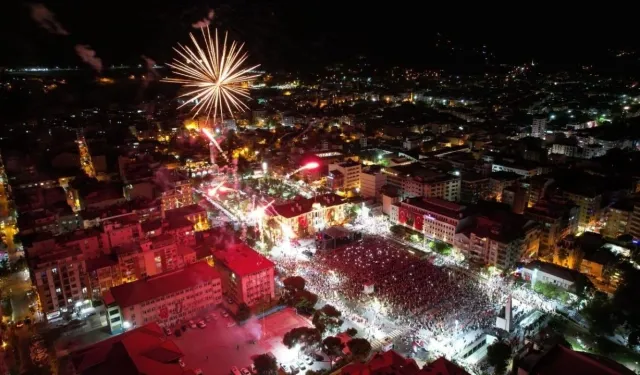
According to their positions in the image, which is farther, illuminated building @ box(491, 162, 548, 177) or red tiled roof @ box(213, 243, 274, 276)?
illuminated building @ box(491, 162, 548, 177)

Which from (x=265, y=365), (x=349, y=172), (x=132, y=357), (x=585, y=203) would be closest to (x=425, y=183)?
(x=349, y=172)

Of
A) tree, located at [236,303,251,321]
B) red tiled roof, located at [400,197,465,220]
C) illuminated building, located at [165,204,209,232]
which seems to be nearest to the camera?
tree, located at [236,303,251,321]

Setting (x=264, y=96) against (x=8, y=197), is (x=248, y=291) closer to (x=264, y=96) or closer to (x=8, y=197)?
(x=8, y=197)

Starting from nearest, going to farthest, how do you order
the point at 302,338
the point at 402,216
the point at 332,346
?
1. the point at 332,346
2. the point at 302,338
3. the point at 402,216

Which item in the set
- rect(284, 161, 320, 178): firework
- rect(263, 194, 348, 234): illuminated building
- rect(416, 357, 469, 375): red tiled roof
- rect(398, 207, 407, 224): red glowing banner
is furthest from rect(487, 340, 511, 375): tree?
rect(284, 161, 320, 178): firework

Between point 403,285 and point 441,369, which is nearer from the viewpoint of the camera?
point 441,369

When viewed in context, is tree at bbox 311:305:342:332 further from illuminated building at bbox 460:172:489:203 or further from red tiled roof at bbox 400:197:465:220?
illuminated building at bbox 460:172:489:203

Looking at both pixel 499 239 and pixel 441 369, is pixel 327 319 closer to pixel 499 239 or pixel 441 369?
pixel 441 369
